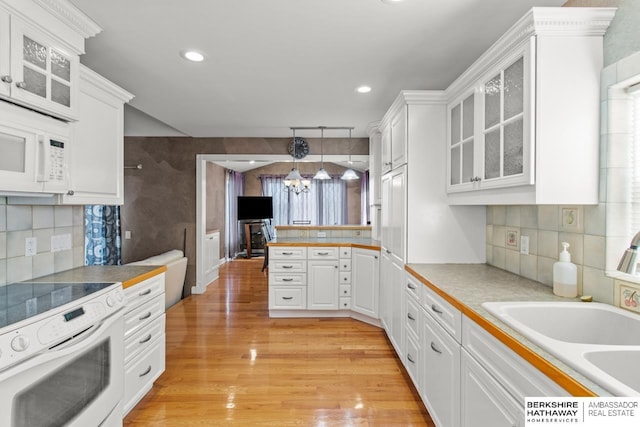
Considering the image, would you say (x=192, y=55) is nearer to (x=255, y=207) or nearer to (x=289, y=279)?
(x=289, y=279)

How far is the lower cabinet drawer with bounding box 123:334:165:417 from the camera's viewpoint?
1880 mm

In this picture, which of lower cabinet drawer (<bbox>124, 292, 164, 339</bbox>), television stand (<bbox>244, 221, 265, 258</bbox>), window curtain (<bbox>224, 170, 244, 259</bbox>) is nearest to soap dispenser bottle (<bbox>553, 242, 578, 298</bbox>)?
lower cabinet drawer (<bbox>124, 292, 164, 339</bbox>)

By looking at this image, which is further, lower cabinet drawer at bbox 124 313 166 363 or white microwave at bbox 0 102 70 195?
lower cabinet drawer at bbox 124 313 166 363

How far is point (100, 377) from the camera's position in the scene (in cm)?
154

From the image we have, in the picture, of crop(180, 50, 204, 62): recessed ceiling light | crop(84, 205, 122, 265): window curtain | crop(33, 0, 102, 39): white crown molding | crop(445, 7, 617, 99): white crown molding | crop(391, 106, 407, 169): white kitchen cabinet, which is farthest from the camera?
crop(84, 205, 122, 265): window curtain

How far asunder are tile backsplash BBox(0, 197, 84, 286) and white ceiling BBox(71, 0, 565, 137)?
1.15m

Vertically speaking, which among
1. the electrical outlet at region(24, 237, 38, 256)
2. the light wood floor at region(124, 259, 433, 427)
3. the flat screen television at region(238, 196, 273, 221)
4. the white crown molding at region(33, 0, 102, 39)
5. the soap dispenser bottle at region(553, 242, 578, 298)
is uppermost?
the white crown molding at region(33, 0, 102, 39)

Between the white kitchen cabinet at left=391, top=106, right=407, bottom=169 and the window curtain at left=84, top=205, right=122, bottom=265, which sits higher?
the white kitchen cabinet at left=391, top=106, right=407, bottom=169

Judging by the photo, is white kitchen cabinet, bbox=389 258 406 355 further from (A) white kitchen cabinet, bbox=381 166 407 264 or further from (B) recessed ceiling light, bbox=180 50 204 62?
(B) recessed ceiling light, bbox=180 50 204 62

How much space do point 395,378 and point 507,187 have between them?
1647 mm

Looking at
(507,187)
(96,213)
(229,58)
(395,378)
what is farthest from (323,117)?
(96,213)

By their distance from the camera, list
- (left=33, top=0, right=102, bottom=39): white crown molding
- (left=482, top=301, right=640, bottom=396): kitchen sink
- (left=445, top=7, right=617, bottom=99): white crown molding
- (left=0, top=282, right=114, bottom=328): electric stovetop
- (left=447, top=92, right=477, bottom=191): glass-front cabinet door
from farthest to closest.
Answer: (left=447, top=92, right=477, bottom=191): glass-front cabinet door
(left=33, top=0, right=102, bottom=39): white crown molding
(left=445, top=7, right=617, bottom=99): white crown molding
(left=0, top=282, right=114, bottom=328): electric stovetop
(left=482, top=301, right=640, bottom=396): kitchen sink

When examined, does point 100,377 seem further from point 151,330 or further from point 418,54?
point 418,54

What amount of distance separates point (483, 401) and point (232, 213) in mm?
7607
